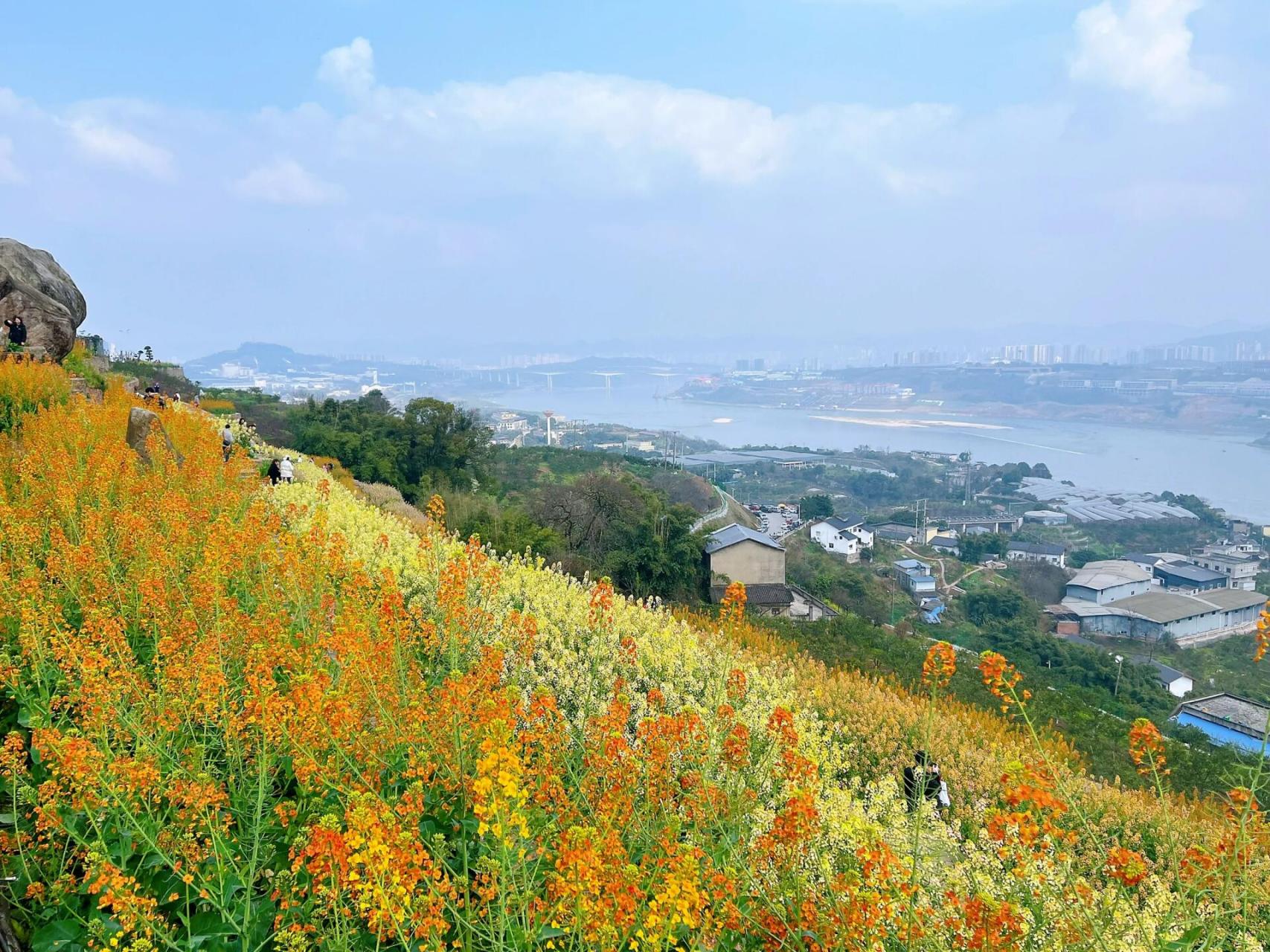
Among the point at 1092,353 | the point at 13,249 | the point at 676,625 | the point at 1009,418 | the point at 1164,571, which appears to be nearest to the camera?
the point at 676,625

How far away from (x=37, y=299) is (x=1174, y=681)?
3476cm

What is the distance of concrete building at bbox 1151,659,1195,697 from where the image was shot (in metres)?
25.1

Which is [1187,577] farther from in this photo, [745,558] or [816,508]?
[745,558]

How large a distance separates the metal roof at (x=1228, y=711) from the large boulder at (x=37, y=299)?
94.1 feet

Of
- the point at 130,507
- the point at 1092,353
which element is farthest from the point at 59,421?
the point at 1092,353

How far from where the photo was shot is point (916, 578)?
40000 mm

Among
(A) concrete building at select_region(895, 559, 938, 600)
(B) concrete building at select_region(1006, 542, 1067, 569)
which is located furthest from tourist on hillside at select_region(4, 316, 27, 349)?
(B) concrete building at select_region(1006, 542, 1067, 569)

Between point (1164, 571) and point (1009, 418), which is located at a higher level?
point (1009, 418)

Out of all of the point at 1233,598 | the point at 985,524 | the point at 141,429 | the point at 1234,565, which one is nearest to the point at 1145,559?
the point at 1234,565

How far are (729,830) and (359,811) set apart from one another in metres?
1.57

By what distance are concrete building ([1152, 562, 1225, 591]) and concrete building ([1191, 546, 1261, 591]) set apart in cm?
77

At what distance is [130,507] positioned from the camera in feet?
18.2

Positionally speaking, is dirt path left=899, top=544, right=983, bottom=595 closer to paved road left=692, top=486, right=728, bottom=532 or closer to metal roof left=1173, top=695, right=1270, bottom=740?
paved road left=692, top=486, right=728, bottom=532

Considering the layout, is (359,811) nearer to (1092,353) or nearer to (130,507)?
(130,507)
